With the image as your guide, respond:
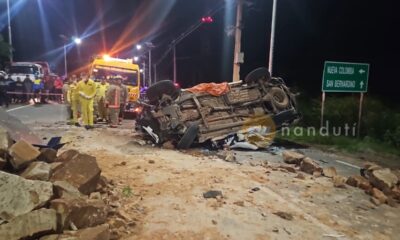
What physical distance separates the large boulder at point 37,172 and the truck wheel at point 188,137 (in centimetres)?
422

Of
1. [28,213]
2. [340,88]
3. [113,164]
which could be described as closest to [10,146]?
[28,213]

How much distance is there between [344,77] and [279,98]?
2.30 meters

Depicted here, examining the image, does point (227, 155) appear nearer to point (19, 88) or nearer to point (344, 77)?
point (344, 77)

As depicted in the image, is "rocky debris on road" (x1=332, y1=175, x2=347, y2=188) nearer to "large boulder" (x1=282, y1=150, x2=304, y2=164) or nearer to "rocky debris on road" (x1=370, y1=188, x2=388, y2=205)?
"rocky debris on road" (x1=370, y1=188, x2=388, y2=205)

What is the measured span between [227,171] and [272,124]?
325 cm

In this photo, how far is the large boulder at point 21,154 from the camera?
3.90m

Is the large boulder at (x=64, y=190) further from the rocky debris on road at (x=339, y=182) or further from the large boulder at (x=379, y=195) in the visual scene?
the large boulder at (x=379, y=195)

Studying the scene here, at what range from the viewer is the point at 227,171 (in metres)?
6.21

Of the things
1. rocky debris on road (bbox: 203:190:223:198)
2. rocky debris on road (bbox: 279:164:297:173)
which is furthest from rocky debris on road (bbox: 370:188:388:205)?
rocky debris on road (bbox: 203:190:223:198)

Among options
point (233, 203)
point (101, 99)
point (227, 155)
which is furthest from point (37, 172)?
point (101, 99)

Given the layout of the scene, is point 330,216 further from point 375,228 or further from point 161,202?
point 161,202

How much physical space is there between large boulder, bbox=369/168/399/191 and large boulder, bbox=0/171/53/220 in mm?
4673

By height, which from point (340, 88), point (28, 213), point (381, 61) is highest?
point (381, 61)

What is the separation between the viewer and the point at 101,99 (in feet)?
40.5
